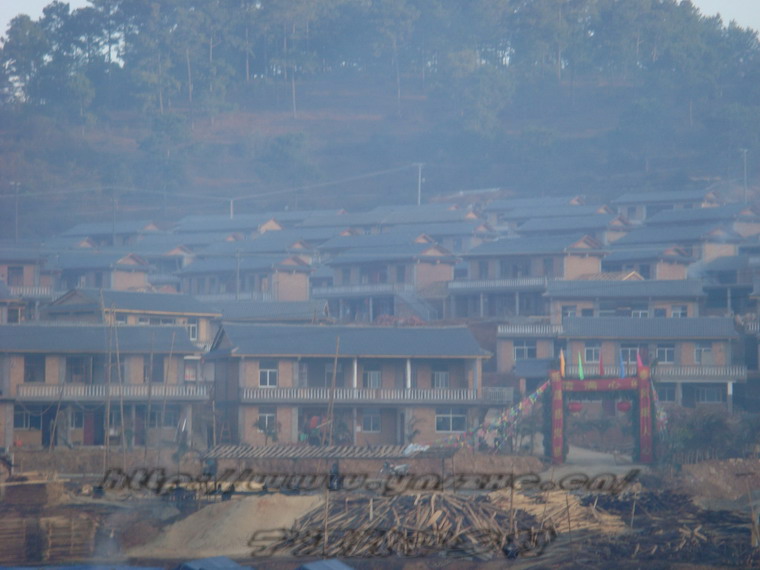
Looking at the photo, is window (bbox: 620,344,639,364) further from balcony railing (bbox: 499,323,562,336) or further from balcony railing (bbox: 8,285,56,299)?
balcony railing (bbox: 8,285,56,299)

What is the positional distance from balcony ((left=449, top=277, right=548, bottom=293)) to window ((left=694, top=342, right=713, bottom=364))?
33.7 ft

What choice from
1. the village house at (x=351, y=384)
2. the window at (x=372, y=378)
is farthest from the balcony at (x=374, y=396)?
the window at (x=372, y=378)

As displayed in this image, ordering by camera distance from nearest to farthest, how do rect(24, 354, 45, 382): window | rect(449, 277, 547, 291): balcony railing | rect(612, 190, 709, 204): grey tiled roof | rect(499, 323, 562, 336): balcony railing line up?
rect(24, 354, 45, 382): window, rect(499, 323, 562, 336): balcony railing, rect(449, 277, 547, 291): balcony railing, rect(612, 190, 709, 204): grey tiled roof

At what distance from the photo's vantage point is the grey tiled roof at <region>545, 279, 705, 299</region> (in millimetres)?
56037

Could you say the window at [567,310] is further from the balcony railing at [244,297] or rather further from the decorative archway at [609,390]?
the decorative archway at [609,390]

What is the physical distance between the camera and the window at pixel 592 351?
166ft

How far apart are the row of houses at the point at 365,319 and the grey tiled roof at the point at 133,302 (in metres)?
0.12

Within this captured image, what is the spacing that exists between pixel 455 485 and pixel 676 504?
6326mm

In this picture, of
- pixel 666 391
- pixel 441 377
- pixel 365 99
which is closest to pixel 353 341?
pixel 441 377

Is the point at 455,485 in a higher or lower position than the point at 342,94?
lower

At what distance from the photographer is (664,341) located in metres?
50.3

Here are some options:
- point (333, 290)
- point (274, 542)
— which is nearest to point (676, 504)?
point (274, 542)

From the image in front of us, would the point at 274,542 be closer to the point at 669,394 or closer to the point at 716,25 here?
the point at 669,394

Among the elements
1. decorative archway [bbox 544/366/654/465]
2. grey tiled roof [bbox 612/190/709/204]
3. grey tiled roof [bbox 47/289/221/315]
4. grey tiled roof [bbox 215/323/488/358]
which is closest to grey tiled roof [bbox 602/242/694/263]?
grey tiled roof [bbox 612/190/709/204]
